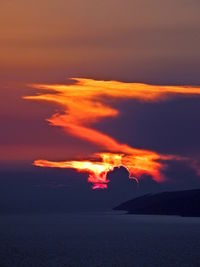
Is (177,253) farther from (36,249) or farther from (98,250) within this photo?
(36,249)

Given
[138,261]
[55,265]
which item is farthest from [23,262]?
[138,261]

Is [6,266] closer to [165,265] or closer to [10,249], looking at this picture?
[165,265]

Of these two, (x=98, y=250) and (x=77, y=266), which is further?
(x=98, y=250)

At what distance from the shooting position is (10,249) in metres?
193

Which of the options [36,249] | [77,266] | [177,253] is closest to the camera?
[77,266]

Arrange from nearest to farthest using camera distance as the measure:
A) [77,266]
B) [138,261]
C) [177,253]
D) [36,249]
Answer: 1. [77,266]
2. [138,261]
3. [177,253]
4. [36,249]

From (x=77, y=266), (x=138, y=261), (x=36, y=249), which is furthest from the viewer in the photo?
(x=36, y=249)

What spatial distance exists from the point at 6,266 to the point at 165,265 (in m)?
29.9

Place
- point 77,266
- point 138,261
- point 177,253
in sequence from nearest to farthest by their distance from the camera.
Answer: point 77,266 → point 138,261 → point 177,253

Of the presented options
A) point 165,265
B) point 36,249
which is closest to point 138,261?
point 165,265

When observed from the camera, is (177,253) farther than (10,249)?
No

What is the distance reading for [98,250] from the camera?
188 m

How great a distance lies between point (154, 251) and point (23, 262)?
40.6 m

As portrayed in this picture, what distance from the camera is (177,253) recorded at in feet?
583
